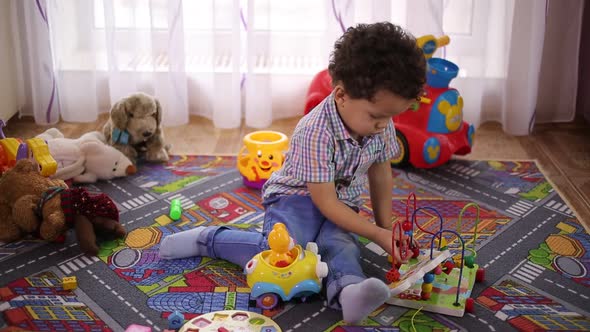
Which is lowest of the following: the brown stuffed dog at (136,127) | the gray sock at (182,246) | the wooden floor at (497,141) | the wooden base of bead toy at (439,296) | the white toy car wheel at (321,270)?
the wooden base of bead toy at (439,296)

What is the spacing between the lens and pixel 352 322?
129 cm

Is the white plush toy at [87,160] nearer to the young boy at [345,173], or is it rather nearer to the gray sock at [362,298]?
the young boy at [345,173]

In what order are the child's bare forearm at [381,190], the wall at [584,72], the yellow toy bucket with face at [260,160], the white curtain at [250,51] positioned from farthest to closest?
the wall at [584,72] < the white curtain at [250,51] < the yellow toy bucket with face at [260,160] < the child's bare forearm at [381,190]

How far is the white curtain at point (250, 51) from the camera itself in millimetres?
2258

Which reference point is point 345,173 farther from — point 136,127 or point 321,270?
point 136,127

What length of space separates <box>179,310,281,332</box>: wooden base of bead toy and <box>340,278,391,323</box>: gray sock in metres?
0.13

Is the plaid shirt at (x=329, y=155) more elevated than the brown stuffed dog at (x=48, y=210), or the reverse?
the plaid shirt at (x=329, y=155)

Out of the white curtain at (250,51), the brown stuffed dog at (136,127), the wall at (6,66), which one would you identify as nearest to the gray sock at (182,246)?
the brown stuffed dog at (136,127)

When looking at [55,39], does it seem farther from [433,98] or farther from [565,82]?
[565,82]

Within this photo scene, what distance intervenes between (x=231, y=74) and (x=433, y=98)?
707 mm

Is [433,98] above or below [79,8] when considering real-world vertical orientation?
below

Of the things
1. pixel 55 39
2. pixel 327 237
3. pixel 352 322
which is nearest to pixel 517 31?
pixel 327 237

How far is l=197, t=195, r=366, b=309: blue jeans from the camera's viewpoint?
145 cm

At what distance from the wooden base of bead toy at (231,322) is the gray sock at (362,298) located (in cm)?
13
